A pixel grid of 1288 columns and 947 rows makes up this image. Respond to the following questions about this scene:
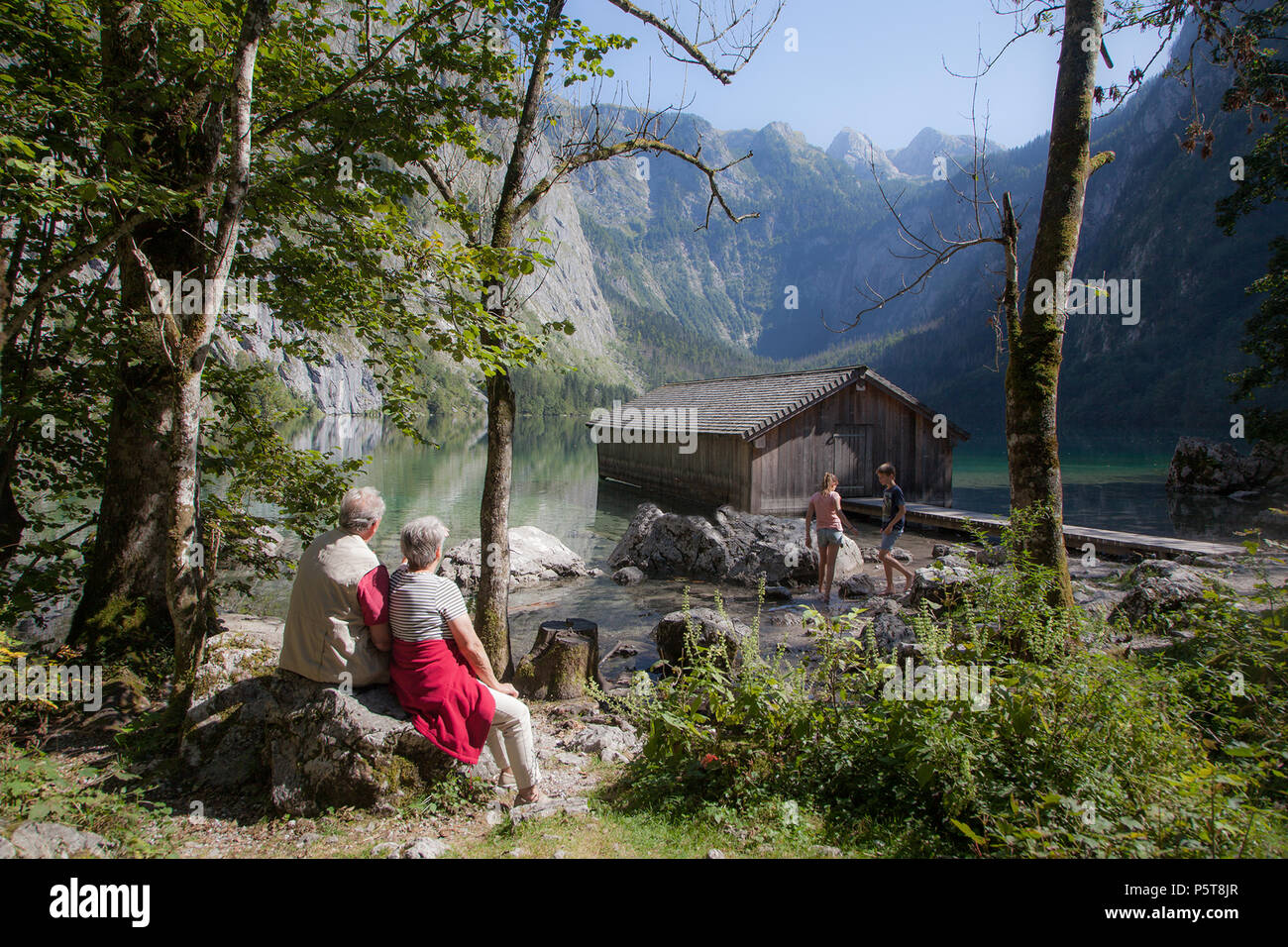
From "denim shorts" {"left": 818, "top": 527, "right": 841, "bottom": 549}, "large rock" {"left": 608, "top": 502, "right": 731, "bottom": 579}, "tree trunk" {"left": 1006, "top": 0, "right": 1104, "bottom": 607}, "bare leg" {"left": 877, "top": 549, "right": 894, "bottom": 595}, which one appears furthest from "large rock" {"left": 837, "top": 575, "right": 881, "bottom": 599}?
"tree trunk" {"left": 1006, "top": 0, "right": 1104, "bottom": 607}

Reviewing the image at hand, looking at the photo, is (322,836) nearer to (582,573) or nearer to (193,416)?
(193,416)

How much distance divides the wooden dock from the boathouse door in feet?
6.10

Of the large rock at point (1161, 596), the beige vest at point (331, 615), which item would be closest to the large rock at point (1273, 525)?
the large rock at point (1161, 596)

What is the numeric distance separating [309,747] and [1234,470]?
123 feet

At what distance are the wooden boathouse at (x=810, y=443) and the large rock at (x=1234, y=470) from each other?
1299cm

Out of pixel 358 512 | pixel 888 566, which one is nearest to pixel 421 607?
pixel 358 512

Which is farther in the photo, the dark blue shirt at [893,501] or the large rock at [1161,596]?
the dark blue shirt at [893,501]

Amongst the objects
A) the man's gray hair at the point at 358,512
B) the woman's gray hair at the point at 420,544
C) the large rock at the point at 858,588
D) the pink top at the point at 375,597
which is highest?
the man's gray hair at the point at 358,512

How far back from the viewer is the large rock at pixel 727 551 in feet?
49.0

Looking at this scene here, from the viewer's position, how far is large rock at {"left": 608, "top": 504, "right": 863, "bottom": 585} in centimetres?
1495

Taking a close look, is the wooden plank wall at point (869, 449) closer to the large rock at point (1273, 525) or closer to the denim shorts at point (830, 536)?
the large rock at point (1273, 525)

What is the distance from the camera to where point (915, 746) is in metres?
3.77

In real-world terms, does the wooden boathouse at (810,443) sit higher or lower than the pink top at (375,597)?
higher
